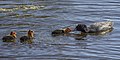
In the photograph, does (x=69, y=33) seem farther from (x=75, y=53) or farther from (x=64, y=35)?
(x=75, y=53)

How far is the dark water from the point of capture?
16312mm

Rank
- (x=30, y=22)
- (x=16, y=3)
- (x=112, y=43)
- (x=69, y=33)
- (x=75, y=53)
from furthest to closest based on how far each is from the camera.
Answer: (x=16, y=3)
(x=30, y=22)
(x=69, y=33)
(x=112, y=43)
(x=75, y=53)

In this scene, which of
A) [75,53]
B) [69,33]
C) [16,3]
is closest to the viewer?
[75,53]

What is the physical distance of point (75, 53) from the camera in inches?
649

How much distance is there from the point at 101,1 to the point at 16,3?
3.89m

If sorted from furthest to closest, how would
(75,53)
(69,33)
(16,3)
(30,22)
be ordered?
1. (16,3)
2. (30,22)
3. (69,33)
4. (75,53)

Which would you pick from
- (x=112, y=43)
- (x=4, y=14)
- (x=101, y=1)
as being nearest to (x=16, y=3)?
(x=4, y=14)

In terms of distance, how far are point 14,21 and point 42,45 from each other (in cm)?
336

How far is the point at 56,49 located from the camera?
660 inches

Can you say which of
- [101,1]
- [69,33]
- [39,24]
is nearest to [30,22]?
[39,24]

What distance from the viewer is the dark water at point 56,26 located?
16312 mm

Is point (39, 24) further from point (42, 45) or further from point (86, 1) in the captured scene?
point (86, 1)

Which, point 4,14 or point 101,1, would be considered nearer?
point 4,14

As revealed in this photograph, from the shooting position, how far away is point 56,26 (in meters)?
19.4
